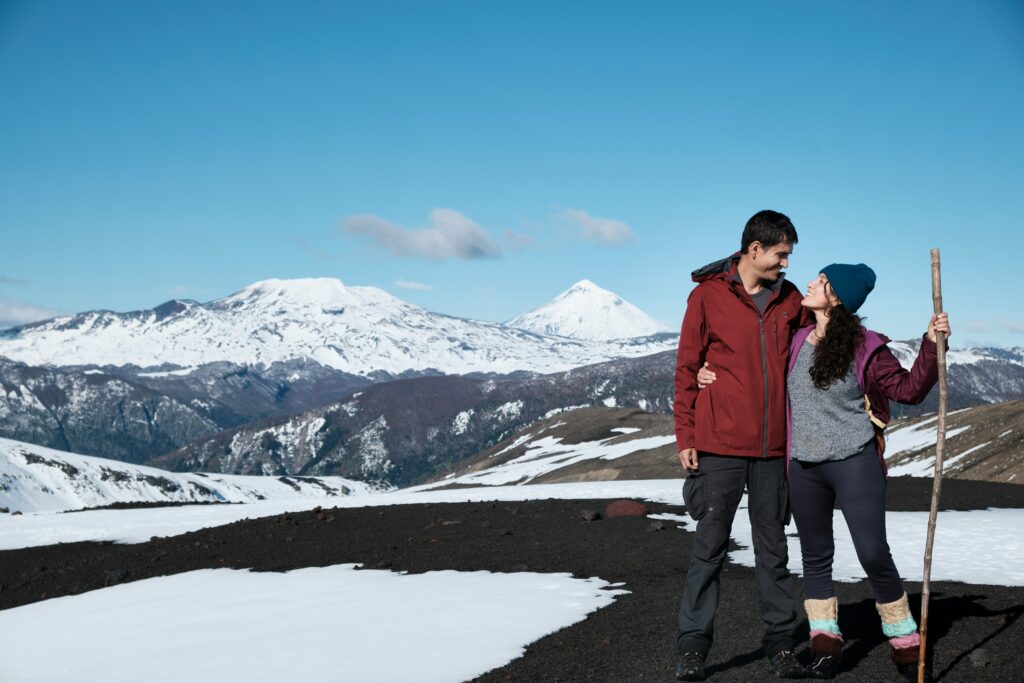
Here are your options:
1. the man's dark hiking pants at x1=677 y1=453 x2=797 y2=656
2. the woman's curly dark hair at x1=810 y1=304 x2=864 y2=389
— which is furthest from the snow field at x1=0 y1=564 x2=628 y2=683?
the woman's curly dark hair at x1=810 y1=304 x2=864 y2=389

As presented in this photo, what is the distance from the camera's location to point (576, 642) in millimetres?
8539

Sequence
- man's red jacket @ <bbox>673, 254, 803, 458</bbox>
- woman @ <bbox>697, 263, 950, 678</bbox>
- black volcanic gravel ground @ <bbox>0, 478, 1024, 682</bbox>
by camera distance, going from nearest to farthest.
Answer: woman @ <bbox>697, 263, 950, 678</bbox>
man's red jacket @ <bbox>673, 254, 803, 458</bbox>
black volcanic gravel ground @ <bbox>0, 478, 1024, 682</bbox>

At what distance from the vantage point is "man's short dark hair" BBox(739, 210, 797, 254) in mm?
6766

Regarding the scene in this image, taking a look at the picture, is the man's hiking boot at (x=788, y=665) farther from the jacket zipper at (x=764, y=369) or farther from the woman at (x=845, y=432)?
the jacket zipper at (x=764, y=369)

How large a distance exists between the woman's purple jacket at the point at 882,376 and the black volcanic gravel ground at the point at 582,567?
6.22 ft

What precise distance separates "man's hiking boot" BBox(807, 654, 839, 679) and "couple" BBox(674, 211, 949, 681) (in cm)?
1

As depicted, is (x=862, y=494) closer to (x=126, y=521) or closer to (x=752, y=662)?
(x=752, y=662)

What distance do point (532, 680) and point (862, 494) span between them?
3122 millimetres

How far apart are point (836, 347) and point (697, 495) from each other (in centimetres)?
158

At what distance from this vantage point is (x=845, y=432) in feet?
21.4

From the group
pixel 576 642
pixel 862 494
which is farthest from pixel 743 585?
pixel 862 494

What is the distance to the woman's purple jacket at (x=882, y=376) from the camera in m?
6.30

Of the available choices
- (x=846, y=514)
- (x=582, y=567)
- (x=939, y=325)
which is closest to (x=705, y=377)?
(x=846, y=514)

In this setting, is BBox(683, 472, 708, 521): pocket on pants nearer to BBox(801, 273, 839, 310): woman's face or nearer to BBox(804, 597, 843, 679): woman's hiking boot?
BBox(804, 597, 843, 679): woman's hiking boot
